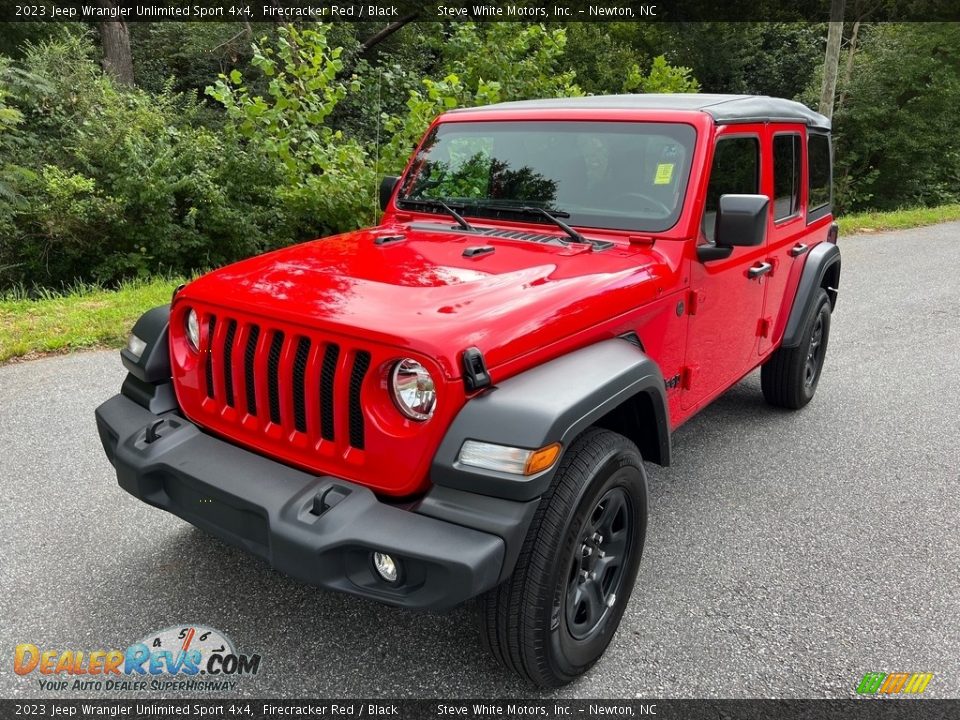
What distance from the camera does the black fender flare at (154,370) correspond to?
2764 millimetres

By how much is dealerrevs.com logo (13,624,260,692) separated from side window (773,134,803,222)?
326 cm

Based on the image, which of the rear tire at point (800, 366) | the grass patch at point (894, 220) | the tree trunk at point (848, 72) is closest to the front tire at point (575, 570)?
the rear tire at point (800, 366)

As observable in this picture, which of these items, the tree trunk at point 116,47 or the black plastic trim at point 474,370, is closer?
the black plastic trim at point 474,370

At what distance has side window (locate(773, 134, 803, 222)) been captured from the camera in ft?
12.7

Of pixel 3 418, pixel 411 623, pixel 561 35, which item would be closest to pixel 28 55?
pixel 561 35

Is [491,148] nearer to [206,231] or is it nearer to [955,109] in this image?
[206,231]

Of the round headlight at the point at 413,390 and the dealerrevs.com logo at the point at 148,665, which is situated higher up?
the round headlight at the point at 413,390

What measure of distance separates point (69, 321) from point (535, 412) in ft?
17.5

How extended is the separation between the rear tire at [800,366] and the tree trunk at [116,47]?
590 inches

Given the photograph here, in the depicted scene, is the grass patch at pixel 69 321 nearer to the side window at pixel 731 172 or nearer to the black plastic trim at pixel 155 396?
the black plastic trim at pixel 155 396

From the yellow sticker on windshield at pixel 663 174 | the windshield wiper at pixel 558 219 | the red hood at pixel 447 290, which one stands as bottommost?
the red hood at pixel 447 290

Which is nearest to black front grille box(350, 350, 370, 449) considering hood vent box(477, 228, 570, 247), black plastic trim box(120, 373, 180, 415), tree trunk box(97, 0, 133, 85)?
black plastic trim box(120, 373, 180, 415)

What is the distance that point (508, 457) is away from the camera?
2.05 m

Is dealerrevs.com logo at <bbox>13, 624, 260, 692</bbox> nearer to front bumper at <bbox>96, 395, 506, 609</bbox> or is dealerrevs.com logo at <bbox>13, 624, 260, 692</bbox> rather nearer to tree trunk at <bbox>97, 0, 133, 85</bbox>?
front bumper at <bbox>96, 395, 506, 609</bbox>
